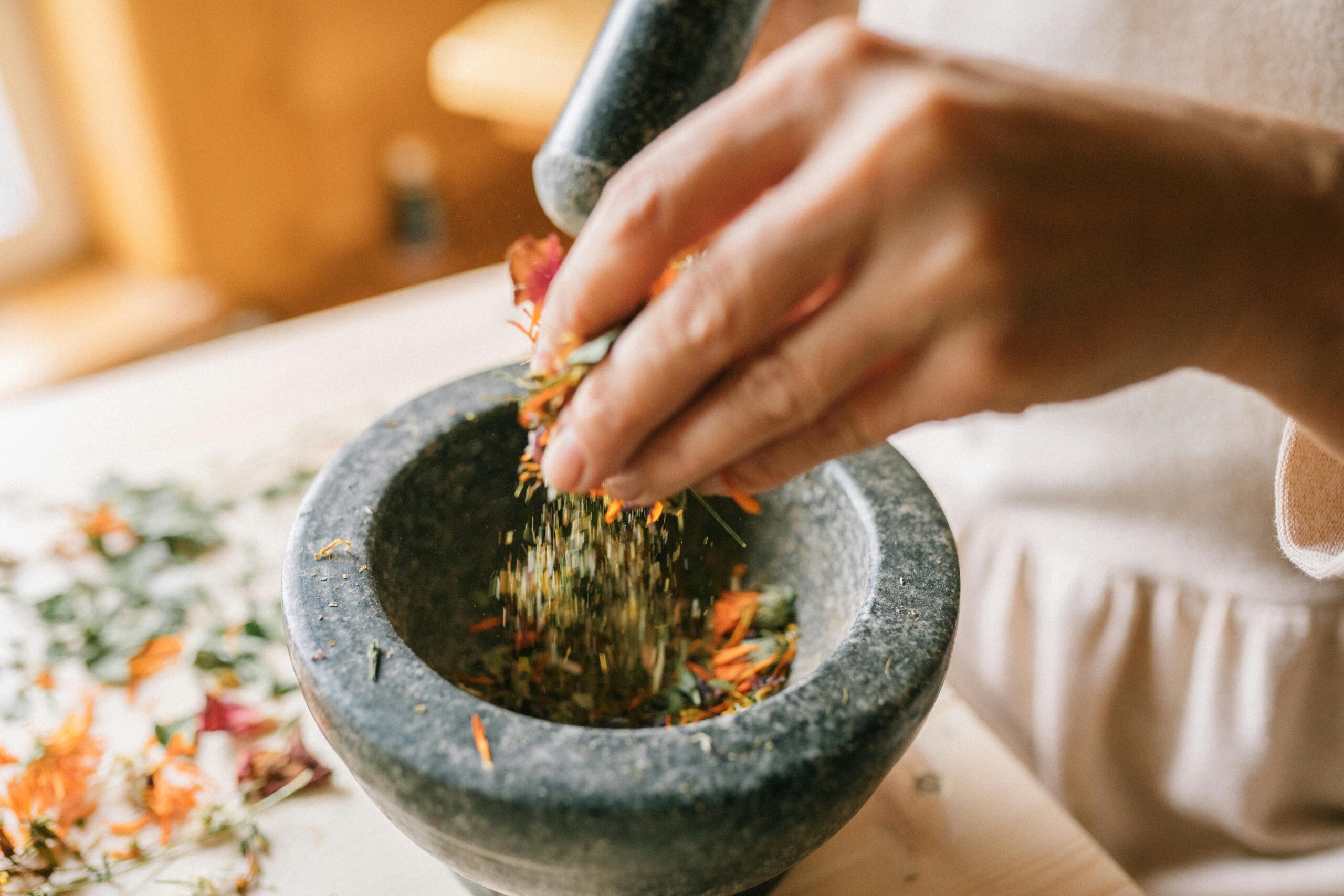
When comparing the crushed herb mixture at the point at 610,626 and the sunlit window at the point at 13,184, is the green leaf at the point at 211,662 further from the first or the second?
the sunlit window at the point at 13,184

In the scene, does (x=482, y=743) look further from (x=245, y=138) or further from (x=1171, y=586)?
(x=245, y=138)

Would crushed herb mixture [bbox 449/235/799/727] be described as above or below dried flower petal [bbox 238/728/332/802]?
above

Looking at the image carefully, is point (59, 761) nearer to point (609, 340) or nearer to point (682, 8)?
point (609, 340)

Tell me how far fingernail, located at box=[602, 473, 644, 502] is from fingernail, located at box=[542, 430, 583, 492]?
2 cm

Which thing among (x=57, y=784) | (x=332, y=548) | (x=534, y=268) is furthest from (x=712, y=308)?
(x=57, y=784)

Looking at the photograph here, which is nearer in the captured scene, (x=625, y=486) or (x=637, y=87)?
(x=625, y=486)

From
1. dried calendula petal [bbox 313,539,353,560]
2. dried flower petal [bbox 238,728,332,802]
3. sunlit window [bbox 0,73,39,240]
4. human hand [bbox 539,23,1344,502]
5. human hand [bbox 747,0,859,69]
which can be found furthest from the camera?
sunlit window [bbox 0,73,39,240]

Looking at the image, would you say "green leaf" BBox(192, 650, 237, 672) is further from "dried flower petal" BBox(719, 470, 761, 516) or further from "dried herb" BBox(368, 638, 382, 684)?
"dried flower petal" BBox(719, 470, 761, 516)

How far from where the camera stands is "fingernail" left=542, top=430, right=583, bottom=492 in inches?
24.0

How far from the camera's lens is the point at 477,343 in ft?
4.92

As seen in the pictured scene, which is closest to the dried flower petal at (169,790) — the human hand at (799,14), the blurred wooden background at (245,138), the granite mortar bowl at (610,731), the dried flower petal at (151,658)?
the dried flower petal at (151,658)

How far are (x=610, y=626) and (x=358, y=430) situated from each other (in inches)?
24.8

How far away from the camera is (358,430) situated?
1.33 meters

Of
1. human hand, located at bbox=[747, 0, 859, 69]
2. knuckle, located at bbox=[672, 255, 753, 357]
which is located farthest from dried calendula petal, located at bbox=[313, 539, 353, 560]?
human hand, located at bbox=[747, 0, 859, 69]
